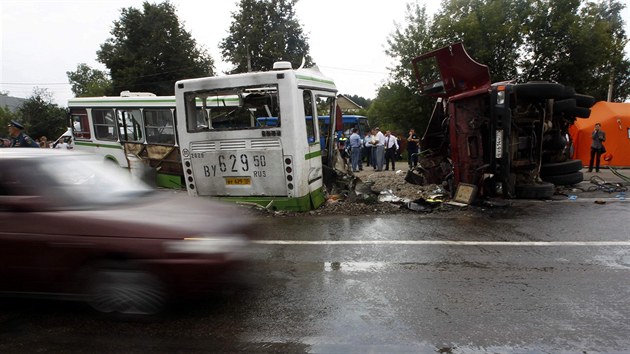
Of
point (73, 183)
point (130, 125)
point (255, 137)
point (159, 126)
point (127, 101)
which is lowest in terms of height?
point (73, 183)

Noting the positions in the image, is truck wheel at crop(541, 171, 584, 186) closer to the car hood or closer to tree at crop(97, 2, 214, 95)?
the car hood

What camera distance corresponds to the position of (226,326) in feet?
10.8

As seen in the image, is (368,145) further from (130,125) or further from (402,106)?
(402,106)

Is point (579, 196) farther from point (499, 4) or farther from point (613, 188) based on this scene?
point (499, 4)

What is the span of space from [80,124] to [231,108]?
746 centimetres

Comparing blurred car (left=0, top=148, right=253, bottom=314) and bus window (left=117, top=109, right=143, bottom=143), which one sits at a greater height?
bus window (left=117, top=109, right=143, bottom=143)

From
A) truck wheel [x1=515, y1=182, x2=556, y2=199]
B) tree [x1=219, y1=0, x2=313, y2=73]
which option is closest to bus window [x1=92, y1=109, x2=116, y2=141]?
truck wheel [x1=515, y1=182, x2=556, y2=199]

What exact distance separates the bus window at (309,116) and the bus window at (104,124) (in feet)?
23.8

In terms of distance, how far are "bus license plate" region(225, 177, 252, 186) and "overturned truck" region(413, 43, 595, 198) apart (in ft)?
13.8

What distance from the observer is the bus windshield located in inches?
304

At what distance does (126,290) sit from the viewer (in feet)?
10.9

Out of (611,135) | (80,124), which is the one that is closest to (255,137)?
(80,124)

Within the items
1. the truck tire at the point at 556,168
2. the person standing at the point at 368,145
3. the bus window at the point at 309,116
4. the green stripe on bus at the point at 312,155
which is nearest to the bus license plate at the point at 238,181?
the green stripe on bus at the point at 312,155

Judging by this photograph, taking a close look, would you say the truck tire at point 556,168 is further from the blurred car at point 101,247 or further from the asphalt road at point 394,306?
the blurred car at point 101,247
